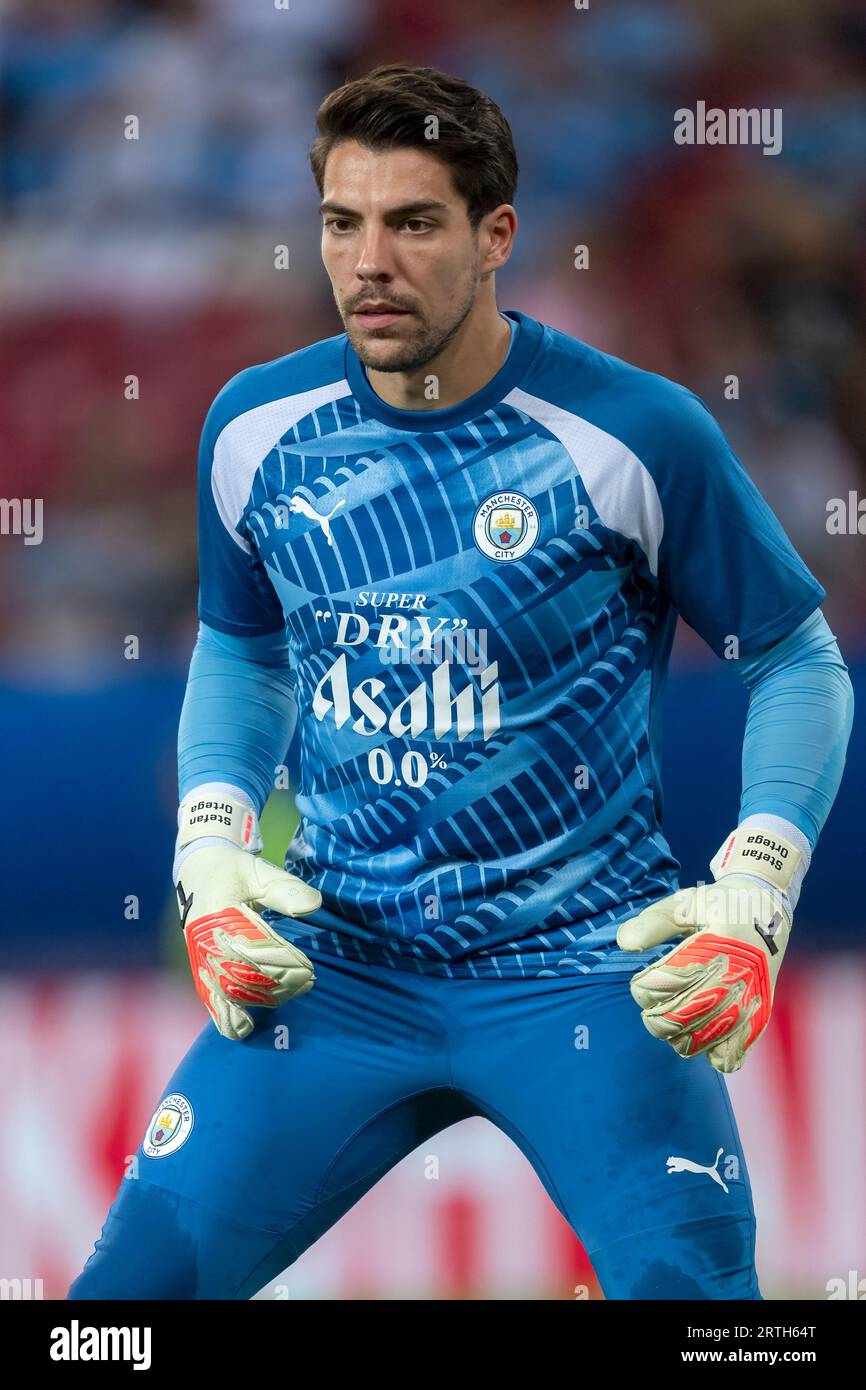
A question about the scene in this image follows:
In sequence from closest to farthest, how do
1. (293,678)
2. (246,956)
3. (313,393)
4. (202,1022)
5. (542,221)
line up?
(246,956), (313,393), (293,678), (202,1022), (542,221)

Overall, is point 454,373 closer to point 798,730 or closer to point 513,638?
point 513,638

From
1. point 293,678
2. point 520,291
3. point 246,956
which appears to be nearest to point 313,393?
point 293,678

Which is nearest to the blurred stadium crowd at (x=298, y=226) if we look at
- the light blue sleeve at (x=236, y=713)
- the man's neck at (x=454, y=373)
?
the light blue sleeve at (x=236, y=713)

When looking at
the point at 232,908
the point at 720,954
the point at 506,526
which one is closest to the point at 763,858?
the point at 720,954

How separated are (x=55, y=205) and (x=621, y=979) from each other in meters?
3.06

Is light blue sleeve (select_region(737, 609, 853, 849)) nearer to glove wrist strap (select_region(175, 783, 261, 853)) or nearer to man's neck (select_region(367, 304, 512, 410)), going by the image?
man's neck (select_region(367, 304, 512, 410))

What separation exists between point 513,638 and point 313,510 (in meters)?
0.31

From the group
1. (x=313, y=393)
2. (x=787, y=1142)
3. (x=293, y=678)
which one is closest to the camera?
(x=313, y=393)

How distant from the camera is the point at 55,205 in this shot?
4.47 meters

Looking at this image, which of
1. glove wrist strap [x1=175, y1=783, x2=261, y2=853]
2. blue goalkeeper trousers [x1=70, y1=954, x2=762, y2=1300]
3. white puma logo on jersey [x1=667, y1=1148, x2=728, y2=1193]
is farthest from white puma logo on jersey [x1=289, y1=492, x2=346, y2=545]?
white puma logo on jersey [x1=667, y1=1148, x2=728, y2=1193]

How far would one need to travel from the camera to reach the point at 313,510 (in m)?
2.20

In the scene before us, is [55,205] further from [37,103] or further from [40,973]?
[40,973]

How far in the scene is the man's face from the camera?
2.07m

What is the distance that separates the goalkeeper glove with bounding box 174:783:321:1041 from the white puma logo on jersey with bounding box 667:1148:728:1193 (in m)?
0.46
